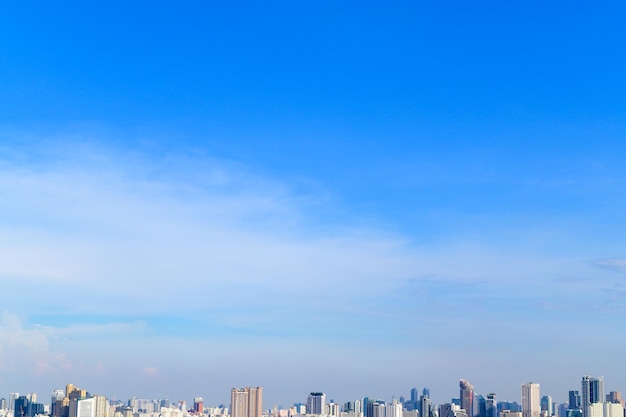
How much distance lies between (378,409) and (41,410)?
2131 cm

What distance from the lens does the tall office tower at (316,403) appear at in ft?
189

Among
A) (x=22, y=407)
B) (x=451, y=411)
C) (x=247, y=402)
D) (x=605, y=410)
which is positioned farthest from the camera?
(x=247, y=402)

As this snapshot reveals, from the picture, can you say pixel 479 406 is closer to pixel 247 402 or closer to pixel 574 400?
pixel 574 400

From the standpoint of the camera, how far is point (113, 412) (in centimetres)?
5038

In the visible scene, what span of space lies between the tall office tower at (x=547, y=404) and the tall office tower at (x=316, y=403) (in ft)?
50.5

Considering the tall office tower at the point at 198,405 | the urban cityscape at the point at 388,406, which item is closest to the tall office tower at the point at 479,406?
the urban cityscape at the point at 388,406

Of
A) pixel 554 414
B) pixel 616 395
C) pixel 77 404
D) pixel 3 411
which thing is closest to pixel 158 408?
pixel 3 411

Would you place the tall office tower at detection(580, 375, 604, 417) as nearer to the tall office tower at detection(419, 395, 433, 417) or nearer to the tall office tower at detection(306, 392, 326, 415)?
the tall office tower at detection(419, 395, 433, 417)

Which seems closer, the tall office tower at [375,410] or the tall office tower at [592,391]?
the tall office tower at [592,391]

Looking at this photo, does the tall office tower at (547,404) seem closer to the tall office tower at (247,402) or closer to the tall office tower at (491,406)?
the tall office tower at (491,406)

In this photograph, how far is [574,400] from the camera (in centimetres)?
5044

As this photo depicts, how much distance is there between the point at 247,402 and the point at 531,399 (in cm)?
1801

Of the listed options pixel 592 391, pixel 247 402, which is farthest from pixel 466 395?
pixel 247 402

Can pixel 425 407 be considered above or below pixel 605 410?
below
